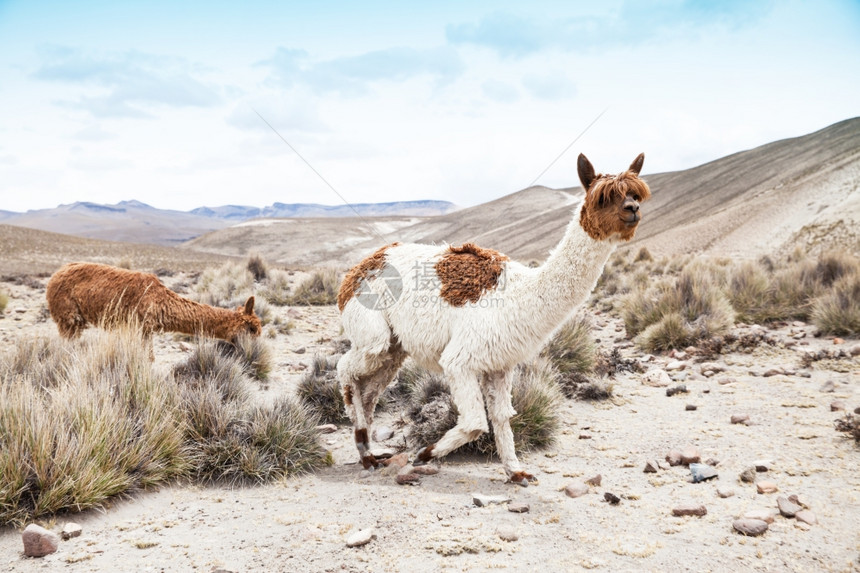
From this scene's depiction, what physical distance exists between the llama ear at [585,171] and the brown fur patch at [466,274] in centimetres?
104

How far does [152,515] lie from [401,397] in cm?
384

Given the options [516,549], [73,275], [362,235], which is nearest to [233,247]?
[362,235]

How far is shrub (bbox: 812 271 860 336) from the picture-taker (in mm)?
8938

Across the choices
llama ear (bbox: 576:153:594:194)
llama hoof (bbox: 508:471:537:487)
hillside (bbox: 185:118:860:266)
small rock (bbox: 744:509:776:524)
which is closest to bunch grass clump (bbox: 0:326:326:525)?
llama hoof (bbox: 508:471:537:487)

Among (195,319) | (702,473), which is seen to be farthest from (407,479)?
(195,319)

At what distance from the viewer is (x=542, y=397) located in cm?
587

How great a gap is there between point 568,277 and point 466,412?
136 centimetres

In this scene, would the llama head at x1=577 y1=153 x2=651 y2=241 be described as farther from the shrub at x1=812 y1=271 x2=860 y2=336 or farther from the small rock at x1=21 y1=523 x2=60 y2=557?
the shrub at x1=812 y1=271 x2=860 y2=336

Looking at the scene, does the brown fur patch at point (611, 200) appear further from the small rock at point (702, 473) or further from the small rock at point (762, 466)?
the small rock at point (762, 466)

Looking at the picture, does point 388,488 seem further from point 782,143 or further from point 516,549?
point 782,143

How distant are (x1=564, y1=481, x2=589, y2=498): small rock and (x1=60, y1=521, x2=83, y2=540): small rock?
3501 mm

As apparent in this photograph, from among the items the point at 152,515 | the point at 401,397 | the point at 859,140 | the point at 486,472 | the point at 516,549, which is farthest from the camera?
the point at 859,140

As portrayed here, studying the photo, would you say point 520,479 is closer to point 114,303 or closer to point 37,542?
point 37,542

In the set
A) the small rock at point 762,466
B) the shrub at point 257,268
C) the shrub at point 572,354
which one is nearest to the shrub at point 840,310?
the shrub at point 572,354
